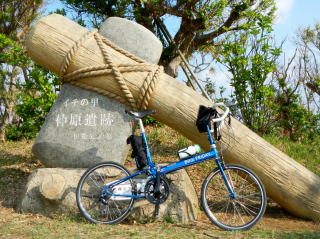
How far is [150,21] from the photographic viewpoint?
8836mm

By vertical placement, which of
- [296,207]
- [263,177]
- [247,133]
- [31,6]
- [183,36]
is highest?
[31,6]

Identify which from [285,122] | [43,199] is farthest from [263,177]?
[285,122]

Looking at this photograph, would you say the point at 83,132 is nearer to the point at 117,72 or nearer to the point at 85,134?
the point at 85,134

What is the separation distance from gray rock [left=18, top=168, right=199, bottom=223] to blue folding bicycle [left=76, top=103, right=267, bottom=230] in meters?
0.17

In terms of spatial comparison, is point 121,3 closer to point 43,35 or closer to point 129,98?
point 43,35


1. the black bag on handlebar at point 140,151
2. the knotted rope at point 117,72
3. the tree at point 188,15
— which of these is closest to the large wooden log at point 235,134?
the knotted rope at point 117,72

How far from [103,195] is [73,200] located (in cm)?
41

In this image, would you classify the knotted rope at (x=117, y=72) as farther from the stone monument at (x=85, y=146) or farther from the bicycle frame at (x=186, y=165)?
the bicycle frame at (x=186, y=165)

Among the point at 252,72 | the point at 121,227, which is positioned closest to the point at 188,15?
the point at 252,72

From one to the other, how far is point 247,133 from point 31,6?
28.7ft

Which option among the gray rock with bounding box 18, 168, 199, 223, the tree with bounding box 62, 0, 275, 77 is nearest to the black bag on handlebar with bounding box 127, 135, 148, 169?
the gray rock with bounding box 18, 168, 199, 223

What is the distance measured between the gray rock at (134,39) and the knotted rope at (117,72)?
15 cm

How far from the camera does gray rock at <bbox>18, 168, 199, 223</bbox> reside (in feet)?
14.5

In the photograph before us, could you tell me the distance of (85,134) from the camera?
4.75 m
